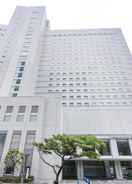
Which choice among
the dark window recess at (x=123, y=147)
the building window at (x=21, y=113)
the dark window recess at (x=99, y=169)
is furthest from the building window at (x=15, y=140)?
the dark window recess at (x=123, y=147)

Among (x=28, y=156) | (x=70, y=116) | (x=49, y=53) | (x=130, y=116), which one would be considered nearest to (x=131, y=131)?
(x=130, y=116)

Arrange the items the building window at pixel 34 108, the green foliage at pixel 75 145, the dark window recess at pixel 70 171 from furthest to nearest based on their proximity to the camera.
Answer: the building window at pixel 34 108 < the dark window recess at pixel 70 171 < the green foliage at pixel 75 145

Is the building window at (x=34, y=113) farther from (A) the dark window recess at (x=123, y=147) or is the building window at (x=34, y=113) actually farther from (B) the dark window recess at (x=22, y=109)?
(A) the dark window recess at (x=123, y=147)

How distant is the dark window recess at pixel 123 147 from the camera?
1006 inches

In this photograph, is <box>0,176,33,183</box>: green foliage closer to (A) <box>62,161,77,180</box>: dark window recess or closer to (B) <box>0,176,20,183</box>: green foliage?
(B) <box>0,176,20,183</box>: green foliage

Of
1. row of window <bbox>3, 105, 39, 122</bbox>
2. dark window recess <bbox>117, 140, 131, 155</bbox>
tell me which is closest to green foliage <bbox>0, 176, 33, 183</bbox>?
row of window <bbox>3, 105, 39, 122</bbox>

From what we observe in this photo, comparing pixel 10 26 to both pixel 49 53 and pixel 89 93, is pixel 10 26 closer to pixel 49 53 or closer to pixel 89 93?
pixel 49 53

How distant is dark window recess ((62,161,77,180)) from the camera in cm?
2491

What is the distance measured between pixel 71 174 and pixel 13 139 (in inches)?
413

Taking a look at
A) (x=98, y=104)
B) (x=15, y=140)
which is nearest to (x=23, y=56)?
(x=98, y=104)

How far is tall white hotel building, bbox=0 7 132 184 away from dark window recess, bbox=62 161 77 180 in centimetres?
14

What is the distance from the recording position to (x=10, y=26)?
6216 centimetres

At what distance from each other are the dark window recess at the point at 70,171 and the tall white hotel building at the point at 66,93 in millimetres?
142

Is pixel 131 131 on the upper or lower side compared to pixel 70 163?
upper
